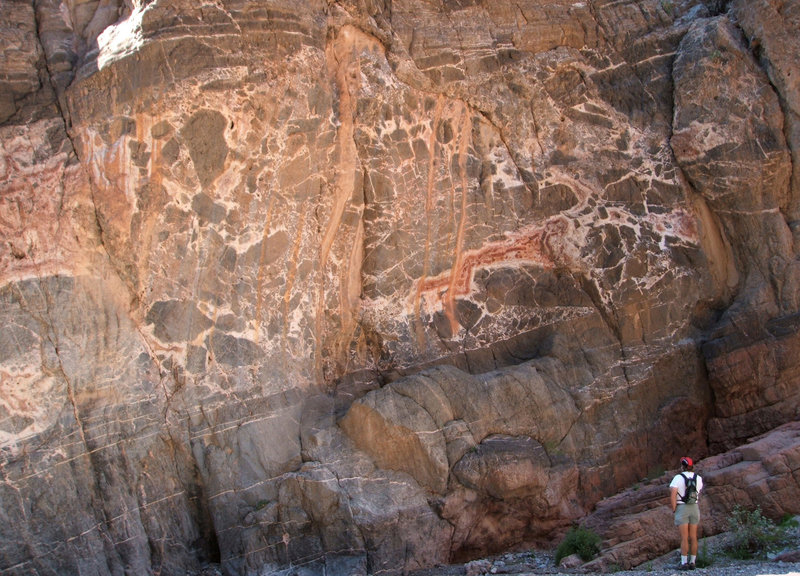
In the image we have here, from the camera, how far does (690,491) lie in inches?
288

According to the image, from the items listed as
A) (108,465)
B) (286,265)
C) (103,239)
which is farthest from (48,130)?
(108,465)

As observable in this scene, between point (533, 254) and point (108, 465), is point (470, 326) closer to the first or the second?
point (533, 254)

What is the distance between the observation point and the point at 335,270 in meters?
8.93

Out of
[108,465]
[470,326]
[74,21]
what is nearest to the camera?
[108,465]

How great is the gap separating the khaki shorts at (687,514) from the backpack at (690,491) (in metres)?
0.04

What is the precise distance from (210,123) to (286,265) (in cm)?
143

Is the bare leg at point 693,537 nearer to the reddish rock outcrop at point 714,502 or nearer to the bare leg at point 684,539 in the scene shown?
the bare leg at point 684,539

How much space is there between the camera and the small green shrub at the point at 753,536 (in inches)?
298

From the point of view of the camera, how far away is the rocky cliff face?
775 centimetres

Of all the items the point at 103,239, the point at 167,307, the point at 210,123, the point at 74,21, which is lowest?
the point at 167,307

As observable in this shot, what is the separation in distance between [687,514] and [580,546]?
1.00 m

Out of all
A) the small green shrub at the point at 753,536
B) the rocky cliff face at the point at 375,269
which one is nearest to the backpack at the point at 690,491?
the small green shrub at the point at 753,536

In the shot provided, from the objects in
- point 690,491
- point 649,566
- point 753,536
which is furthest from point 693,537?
point 753,536

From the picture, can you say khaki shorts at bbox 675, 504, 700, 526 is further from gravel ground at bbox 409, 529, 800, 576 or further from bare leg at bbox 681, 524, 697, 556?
gravel ground at bbox 409, 529, 800, 576
